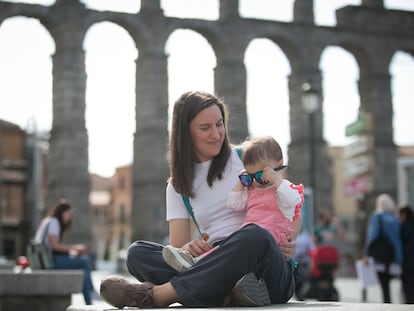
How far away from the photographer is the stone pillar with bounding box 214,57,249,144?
31.4 meters

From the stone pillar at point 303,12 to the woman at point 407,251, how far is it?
23561mm

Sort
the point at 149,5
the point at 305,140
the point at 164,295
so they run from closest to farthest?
1. the point at 164,295
2. the point at 149,5
3. the point at 305,140

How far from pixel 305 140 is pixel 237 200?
94.1 ft

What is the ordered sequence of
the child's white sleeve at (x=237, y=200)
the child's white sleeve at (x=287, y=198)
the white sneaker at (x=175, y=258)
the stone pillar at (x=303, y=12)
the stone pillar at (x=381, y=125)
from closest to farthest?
the white sneaker at (x=175, y=258) → the child's white sleeve at (x=287, y=198) → the child's white sleeve at (x=237, y=200) → the stone pillar at (x=303, y=12) → the stone pillar at (x=381, y=125)

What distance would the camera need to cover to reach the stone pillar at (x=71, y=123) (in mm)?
29328

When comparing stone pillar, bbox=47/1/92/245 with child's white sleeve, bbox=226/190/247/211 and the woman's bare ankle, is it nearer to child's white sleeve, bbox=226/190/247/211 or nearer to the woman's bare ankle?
child's white sleeve, bbox=226/190/247/211

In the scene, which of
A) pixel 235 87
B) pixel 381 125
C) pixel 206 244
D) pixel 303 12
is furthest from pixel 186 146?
pixel 381 125

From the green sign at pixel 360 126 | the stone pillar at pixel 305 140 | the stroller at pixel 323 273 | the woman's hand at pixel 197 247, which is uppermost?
the stone pillar at pixel 305 140

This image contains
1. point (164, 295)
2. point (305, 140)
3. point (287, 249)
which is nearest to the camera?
point (164, 295)

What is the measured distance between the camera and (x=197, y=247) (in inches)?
168

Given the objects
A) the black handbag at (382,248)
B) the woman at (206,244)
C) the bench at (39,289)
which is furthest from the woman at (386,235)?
the woman at (206,244)

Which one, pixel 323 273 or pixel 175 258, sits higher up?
pixel 175 258

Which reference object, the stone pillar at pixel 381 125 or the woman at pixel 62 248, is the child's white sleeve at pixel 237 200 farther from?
the stone pillar at pixel 381 125

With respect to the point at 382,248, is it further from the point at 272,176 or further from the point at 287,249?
the point at 272,176
